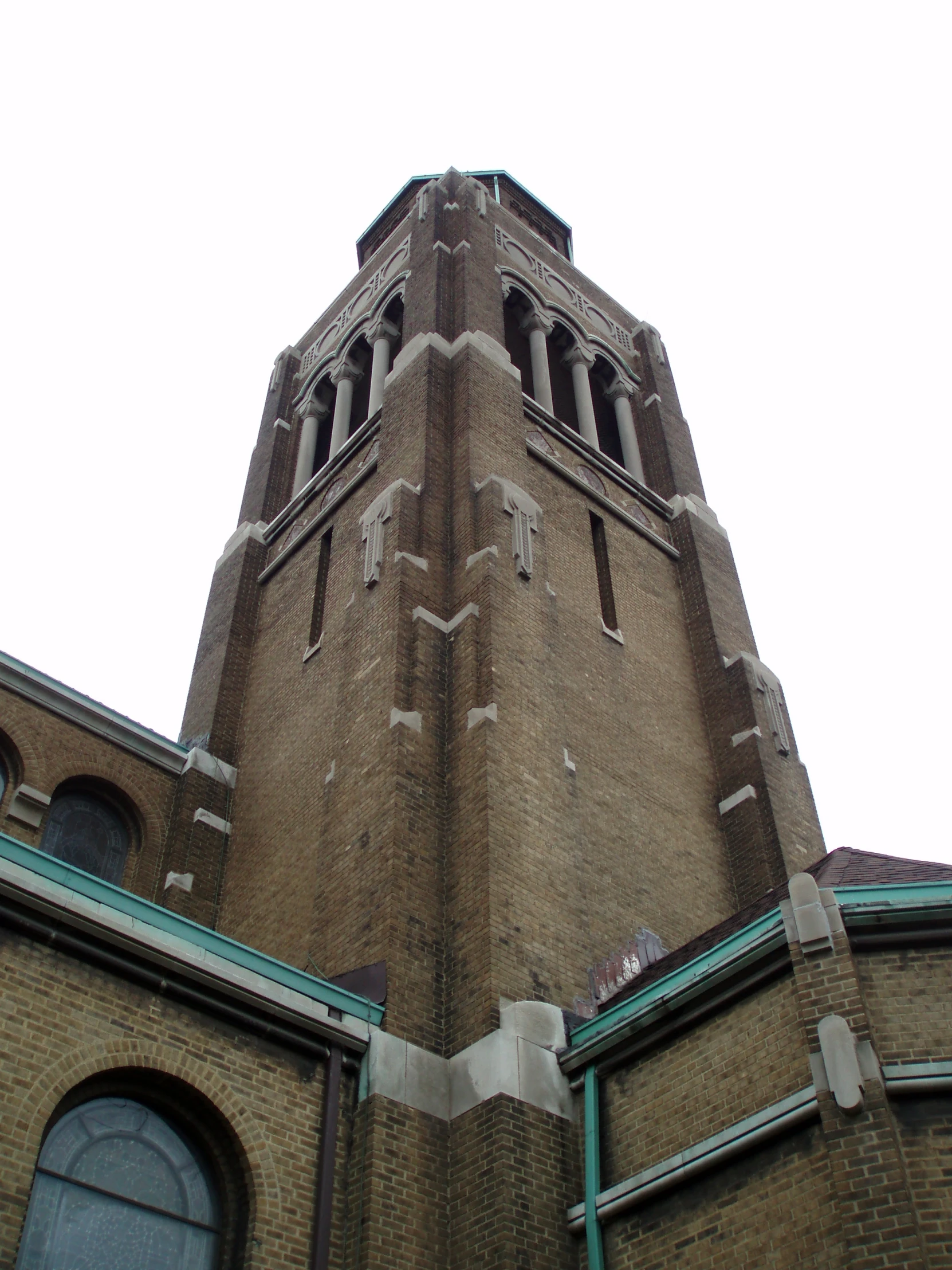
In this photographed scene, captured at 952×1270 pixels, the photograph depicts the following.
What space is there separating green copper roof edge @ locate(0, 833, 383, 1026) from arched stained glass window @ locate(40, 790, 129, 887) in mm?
6445

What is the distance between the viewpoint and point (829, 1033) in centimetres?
964

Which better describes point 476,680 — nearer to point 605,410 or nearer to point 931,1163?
point 931,1163

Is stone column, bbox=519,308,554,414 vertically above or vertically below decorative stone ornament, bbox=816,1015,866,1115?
above

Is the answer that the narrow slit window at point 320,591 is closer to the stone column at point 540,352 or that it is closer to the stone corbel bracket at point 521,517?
the stone corbel bracket at point 521,517

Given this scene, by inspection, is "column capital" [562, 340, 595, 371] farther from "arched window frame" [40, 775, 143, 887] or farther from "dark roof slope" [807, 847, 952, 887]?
"dark roof slope" [807, 847, 952, 887]

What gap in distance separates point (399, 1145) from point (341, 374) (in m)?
20.2

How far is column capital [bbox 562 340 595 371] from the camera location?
2841 centimetres

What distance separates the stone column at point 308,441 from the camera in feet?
87.6

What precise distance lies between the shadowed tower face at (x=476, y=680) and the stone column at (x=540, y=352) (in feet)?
0.34

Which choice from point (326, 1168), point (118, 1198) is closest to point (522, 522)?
point (326, 1168)

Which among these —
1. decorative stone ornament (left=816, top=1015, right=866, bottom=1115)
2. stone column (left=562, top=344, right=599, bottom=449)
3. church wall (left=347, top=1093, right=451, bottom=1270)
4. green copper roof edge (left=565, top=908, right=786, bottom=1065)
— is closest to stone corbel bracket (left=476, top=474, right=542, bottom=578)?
stone column (left=562, top=344, right=599, bottom=449)

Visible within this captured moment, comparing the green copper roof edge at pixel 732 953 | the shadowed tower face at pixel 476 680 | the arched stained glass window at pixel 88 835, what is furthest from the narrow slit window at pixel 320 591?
the green copper roof edge at pixel 732 953

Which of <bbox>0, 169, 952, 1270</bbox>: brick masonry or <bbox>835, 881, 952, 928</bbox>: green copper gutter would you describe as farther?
<bbox>835, 881, 952, 928</bbox>: green copper gutter

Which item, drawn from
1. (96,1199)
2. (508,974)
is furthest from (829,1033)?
(96,1199)
